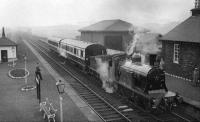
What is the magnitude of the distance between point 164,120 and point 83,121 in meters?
4.18

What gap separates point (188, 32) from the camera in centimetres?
2159

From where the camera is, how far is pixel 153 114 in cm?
1366

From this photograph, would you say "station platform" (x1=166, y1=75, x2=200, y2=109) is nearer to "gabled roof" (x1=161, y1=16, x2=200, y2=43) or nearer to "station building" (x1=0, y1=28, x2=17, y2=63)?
"gabled roof" (x1=161, y1=16, x2=200, y2=43)

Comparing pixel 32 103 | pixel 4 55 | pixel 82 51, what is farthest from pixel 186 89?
pixel 4 55

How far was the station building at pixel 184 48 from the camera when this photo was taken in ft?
65.7

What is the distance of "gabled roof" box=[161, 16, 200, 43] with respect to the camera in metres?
20.2

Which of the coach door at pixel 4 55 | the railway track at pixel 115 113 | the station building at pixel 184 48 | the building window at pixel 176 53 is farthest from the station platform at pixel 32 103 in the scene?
the coach door at pixel 4 55

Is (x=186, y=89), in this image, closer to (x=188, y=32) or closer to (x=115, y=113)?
(x=188, y=32)

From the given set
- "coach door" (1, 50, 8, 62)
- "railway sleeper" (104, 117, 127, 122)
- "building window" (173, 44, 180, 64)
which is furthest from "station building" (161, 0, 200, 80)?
"coach door" (1, 50, 8, 62)

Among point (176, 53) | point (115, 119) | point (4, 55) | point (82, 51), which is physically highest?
point (82, 51)

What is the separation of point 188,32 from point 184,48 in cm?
155

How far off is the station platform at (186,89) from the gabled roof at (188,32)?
3423mm

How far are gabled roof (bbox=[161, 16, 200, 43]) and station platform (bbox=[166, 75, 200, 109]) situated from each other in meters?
3.42

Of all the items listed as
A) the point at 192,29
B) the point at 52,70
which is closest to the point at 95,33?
the point at 52,70
